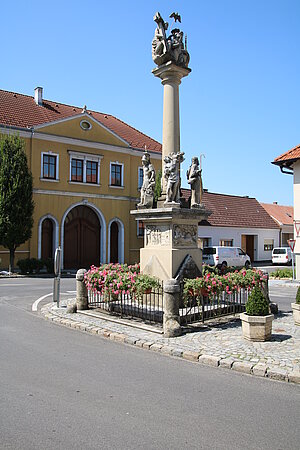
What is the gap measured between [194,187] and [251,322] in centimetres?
453

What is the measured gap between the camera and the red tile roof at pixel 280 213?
44938 mm

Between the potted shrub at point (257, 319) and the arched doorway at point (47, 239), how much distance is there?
2098cm

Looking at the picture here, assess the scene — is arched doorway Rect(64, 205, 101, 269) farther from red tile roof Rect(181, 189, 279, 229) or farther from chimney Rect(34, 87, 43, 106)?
red tile roof Rect(181, 189, 279, 229)

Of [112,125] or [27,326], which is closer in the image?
[27,326]

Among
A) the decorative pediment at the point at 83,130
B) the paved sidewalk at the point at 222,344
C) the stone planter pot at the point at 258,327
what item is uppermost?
the decorative pediment at the point at 83,130

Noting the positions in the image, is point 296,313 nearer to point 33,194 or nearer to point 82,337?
point 82,337

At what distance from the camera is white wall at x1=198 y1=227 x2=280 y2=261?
119 feet

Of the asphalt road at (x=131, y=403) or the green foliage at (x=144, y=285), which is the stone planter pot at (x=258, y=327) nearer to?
the asphalt road at (x=131, y=403)

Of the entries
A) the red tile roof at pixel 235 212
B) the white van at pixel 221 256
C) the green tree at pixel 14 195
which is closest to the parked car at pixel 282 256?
the red tile roof at pixel 235 212

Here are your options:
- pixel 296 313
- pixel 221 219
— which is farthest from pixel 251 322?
pixel 221 219

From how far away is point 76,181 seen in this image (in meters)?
28.7

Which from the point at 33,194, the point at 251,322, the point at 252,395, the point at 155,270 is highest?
the point at 33,194

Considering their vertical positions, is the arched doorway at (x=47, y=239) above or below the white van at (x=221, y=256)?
above

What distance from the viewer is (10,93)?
30.1m
